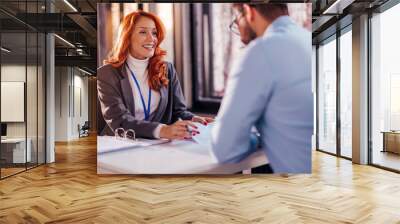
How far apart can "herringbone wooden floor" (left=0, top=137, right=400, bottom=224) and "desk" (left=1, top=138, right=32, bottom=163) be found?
14.5 inches

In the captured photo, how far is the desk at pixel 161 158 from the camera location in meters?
6.11

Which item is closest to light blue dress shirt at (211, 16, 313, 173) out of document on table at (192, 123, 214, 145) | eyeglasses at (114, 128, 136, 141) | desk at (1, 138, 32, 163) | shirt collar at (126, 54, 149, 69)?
document on table at (192, 123, 214, 145)

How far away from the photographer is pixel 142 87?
618cm

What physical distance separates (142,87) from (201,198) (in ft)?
7.32

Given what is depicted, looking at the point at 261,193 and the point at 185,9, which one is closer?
the point at 261,193

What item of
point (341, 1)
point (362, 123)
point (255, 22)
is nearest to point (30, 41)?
point (255, 22)

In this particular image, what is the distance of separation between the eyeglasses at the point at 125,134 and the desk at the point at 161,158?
86mm

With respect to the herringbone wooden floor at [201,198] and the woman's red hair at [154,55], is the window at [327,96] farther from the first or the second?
the woman's red hair at [154,55]

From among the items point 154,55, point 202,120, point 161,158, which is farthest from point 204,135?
point 154,55

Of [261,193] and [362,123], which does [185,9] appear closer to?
[261,193]

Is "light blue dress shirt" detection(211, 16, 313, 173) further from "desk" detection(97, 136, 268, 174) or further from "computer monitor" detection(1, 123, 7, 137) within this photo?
"computer monitor" detection(1, 123, 7, 137)

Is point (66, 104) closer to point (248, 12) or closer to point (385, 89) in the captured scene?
point (248, 12)

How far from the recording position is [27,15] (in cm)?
702

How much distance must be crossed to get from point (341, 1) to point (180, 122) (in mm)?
3527
